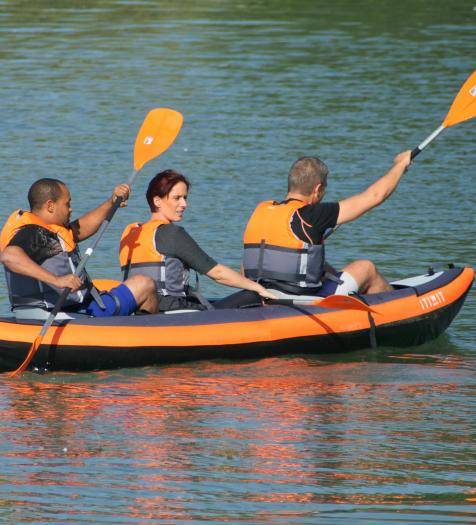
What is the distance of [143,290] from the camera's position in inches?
287

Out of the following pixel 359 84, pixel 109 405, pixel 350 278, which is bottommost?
pixel 109 405

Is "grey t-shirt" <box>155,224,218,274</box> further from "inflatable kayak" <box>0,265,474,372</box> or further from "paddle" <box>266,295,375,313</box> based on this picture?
"paddle" <box>266,295,375,313</box>

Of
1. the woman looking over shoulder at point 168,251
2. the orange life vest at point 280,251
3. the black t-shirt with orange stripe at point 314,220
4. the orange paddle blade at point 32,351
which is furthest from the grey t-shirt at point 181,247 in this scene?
the orange paddle blade at point 32,351

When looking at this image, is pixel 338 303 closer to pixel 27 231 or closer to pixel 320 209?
pixel 320 209

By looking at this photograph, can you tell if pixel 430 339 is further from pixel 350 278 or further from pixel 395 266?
pixel 395 266

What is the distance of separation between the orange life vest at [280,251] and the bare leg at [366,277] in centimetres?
23

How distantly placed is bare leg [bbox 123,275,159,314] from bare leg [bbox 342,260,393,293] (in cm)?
112

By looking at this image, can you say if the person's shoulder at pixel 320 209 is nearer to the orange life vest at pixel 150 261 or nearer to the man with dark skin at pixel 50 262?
the orange life vest at pixel 150 261

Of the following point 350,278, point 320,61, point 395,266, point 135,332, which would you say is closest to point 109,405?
point 135,332

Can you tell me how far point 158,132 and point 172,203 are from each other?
1.38 meters

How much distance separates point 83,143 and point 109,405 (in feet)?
24.7

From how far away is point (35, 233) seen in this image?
701 cm

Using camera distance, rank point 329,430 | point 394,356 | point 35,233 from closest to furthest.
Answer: point 329,430 < point 35,233 < point 394,356

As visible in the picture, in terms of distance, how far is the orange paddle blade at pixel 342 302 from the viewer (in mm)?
7400
